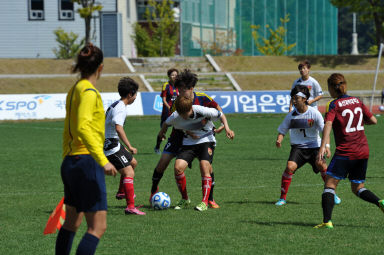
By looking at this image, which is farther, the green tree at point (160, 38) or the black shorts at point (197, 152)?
the green tree at point (160, 38)

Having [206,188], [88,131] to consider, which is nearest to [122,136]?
[206,188]

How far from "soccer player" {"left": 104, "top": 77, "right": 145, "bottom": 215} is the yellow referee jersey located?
331cm

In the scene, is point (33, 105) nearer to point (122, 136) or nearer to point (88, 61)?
point (122, 136)

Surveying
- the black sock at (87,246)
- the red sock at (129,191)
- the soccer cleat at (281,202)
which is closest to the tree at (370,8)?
the soccer cleat at (281,202)

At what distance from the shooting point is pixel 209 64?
147 feet

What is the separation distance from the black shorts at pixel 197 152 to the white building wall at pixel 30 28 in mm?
43499

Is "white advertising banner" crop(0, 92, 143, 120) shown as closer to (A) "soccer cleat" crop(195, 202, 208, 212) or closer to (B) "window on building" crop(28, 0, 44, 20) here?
(A) "soccer cleat" crop(195, 202, 208, 212)

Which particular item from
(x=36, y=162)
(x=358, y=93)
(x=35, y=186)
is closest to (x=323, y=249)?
(x=35, y=186)

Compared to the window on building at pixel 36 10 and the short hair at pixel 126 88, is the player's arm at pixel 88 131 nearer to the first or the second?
the short hair at pixel 126 88

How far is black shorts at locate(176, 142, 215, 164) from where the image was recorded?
29.3ft

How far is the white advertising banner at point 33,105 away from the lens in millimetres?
28219

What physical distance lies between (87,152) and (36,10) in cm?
4898

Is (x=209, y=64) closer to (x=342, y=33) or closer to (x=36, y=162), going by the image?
(x=36, y=162)

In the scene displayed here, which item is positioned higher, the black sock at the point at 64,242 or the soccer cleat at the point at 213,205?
the black sock at the point at 64,242
